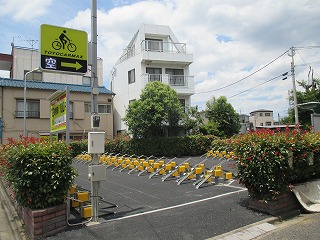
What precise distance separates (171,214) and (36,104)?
2017cm

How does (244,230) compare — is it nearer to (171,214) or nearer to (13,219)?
(171,214)

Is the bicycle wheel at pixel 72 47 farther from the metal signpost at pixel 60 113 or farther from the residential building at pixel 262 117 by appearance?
the residential building at pixel 262 117

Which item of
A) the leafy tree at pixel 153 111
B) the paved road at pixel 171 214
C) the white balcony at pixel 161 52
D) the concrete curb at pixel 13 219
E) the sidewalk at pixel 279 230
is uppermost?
the white balcony at pixel 161 52

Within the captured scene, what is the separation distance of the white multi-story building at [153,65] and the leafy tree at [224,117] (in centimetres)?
268

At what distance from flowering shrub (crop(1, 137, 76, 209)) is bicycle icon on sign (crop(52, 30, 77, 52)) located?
7.03ft

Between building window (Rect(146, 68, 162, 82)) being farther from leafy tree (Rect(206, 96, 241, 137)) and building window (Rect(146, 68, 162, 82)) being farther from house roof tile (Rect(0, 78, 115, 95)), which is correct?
leafy tree (Rect(206, 96, 241, 137))

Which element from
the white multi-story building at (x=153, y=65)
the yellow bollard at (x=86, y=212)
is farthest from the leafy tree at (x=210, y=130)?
the yellow bollard at (x=86, y=212)

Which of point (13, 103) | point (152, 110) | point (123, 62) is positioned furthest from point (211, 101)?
point (13, 103)

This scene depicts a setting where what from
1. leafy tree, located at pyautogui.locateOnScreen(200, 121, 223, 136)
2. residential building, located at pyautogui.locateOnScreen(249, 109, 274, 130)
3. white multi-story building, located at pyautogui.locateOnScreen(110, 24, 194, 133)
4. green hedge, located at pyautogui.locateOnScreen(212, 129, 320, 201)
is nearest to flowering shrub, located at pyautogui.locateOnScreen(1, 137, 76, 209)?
green hedge, located at pyautogui.locateOnScreen(212, 129, 320, 201)

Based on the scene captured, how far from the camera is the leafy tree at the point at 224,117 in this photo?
22.3 meters

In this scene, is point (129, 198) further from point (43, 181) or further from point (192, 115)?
point (192, 115)

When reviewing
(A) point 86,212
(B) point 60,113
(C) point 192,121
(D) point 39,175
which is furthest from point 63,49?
(C) point 192,121

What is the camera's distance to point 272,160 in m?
5.40

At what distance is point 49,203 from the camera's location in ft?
14.8
